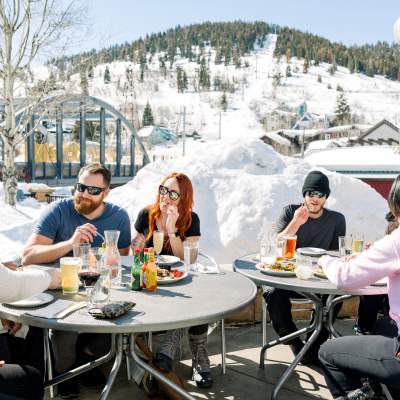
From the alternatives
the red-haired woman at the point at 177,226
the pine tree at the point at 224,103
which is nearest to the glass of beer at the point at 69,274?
the red-haired woman at the point at 177,226

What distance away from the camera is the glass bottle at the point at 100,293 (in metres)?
2.10

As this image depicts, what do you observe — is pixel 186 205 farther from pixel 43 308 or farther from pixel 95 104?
pixel 95 104

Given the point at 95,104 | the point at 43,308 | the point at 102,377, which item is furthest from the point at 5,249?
the point at 95,104

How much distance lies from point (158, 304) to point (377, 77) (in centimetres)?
20835

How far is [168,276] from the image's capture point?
2617 mm

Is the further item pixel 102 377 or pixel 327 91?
pixel 327 91

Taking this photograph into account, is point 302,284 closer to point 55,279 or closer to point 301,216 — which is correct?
point 301,216

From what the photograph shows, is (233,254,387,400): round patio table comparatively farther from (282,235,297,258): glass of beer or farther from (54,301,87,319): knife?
(54,301,87,319): knife

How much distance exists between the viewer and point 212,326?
3.36 m

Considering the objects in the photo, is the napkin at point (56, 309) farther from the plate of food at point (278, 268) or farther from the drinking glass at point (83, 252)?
the plate of food at point (278, 268)

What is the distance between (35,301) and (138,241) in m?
1.29

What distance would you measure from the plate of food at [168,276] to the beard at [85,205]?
787mm

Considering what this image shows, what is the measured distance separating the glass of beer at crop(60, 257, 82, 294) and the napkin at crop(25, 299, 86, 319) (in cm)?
12

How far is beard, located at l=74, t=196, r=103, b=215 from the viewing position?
3166 millimetres
